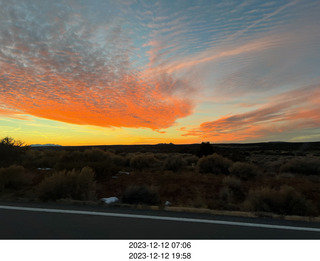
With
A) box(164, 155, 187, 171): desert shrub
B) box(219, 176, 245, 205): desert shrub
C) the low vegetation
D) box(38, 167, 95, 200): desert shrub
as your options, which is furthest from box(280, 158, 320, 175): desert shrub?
box(38, 167, 95, 200): desert shrub

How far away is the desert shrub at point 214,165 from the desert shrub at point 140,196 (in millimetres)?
9868

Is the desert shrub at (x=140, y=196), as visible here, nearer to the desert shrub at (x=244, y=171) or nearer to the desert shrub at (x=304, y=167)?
the desert shrub at (x=244, y=171)

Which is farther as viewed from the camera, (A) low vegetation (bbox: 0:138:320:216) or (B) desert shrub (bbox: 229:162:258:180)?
(B) desert shrub (bbox: 229:162:258:180)

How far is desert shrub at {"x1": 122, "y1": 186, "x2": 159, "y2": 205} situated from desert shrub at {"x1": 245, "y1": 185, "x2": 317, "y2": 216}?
11.9ft

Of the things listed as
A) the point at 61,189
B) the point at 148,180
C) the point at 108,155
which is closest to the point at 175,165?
the point at 148,180

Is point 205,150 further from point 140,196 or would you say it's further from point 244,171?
point 140,196

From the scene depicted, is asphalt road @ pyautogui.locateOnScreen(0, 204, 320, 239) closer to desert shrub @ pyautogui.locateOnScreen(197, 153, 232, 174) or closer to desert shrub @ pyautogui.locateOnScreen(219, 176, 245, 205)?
desert shrub @ pyautogui.locateOnScreen(219, 176, 245, 205)

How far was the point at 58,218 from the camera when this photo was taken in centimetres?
484

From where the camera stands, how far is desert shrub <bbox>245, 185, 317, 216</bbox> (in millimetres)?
7441

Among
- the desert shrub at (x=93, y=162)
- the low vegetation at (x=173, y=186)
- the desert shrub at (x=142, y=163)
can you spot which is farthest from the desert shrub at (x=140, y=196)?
the desert shrub at (x=142, y=163)

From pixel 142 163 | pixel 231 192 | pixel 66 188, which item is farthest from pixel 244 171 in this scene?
pixel 66 188

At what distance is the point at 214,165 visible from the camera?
60.5ft

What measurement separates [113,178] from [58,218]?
10236 millimetres

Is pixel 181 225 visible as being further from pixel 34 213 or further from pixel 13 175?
pixel 13 175
